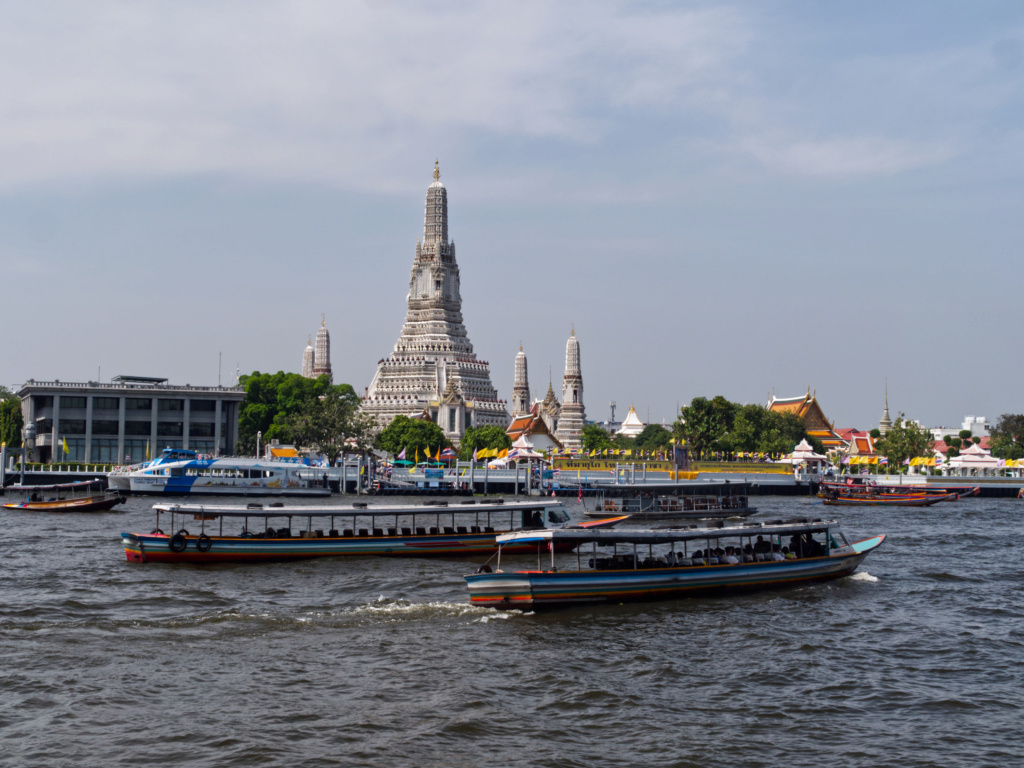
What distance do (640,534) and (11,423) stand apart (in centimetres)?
12029

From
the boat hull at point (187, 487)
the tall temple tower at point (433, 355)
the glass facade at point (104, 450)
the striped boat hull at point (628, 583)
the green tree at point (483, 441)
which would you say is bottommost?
the striped boat hull at point (628, 583)

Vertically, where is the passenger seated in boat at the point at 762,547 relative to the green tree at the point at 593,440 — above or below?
below

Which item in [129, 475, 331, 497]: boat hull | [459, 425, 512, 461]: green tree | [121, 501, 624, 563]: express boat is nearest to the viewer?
[121, 501, 624, 563]: express boat

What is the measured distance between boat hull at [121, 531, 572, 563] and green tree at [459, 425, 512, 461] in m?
89.9

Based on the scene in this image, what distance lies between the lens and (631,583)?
3272 cm

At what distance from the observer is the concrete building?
112m

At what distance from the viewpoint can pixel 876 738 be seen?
805 inches

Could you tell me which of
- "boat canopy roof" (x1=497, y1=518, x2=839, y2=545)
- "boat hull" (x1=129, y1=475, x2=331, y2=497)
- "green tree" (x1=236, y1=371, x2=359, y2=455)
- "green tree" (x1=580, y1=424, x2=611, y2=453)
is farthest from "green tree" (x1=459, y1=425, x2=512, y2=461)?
"boat canopy roof" (x1=497, y1=518, x2=839, y2=545)

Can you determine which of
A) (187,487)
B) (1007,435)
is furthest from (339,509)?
(1007,435)

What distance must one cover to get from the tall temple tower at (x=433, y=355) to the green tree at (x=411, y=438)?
26.0 m

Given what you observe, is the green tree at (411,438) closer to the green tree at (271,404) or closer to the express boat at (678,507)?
the green tree at (271,404)

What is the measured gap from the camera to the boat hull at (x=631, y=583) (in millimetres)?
31344

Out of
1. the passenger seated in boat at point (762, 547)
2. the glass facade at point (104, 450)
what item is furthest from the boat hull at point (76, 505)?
the passenger seated in boat at point (762, 547)

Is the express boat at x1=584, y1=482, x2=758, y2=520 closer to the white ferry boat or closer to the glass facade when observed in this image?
the white ferry boat
